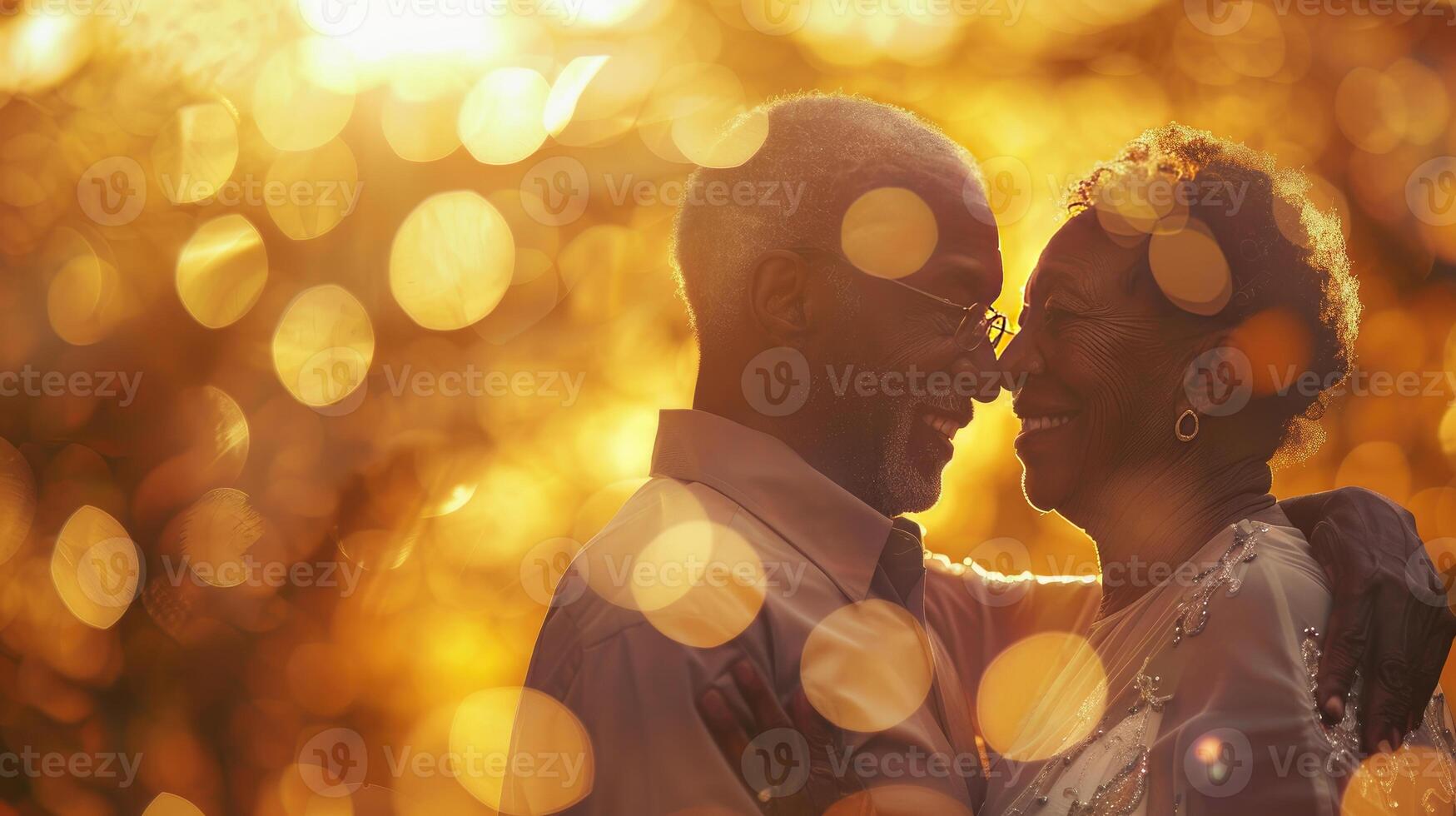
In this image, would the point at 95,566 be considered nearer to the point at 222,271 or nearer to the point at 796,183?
the point at 222,271

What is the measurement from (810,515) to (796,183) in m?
0.77

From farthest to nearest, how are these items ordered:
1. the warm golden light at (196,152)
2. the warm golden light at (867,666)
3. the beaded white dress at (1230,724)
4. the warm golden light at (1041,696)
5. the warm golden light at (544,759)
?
the warm golden light at (196,152) → the warm golden light at (1041,696) → the warm golden light at (867,666) → the warm golden light at (544,759) → the beaded white dress at (1230,724)

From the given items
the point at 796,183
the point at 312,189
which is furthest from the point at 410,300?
the point at 796,183

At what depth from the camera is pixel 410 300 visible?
6340 millimetres

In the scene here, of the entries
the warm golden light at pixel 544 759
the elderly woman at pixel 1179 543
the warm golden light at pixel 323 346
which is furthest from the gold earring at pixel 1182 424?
the warm golden light at pixel 323 346

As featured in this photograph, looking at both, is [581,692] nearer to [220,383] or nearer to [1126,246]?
[1126,246]

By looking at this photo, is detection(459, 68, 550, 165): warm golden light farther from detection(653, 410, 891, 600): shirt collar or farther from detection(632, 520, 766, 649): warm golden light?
detection(632, 520, 766, 649): warm golden light

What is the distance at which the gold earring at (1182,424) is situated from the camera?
2.50 meters

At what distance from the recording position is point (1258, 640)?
2.09 m

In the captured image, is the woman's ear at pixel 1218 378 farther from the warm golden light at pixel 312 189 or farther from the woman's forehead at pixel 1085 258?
the warm golden light at pixel 312 189

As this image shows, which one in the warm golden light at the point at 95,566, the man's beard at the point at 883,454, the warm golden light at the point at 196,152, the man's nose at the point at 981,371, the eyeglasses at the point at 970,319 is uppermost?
the eyeglasses at the point at 970,319

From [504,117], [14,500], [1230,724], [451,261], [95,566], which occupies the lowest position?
[95,566]

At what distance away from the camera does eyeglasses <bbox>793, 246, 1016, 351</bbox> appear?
2.67m

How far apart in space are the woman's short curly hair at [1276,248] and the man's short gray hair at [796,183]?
43 centimetres
